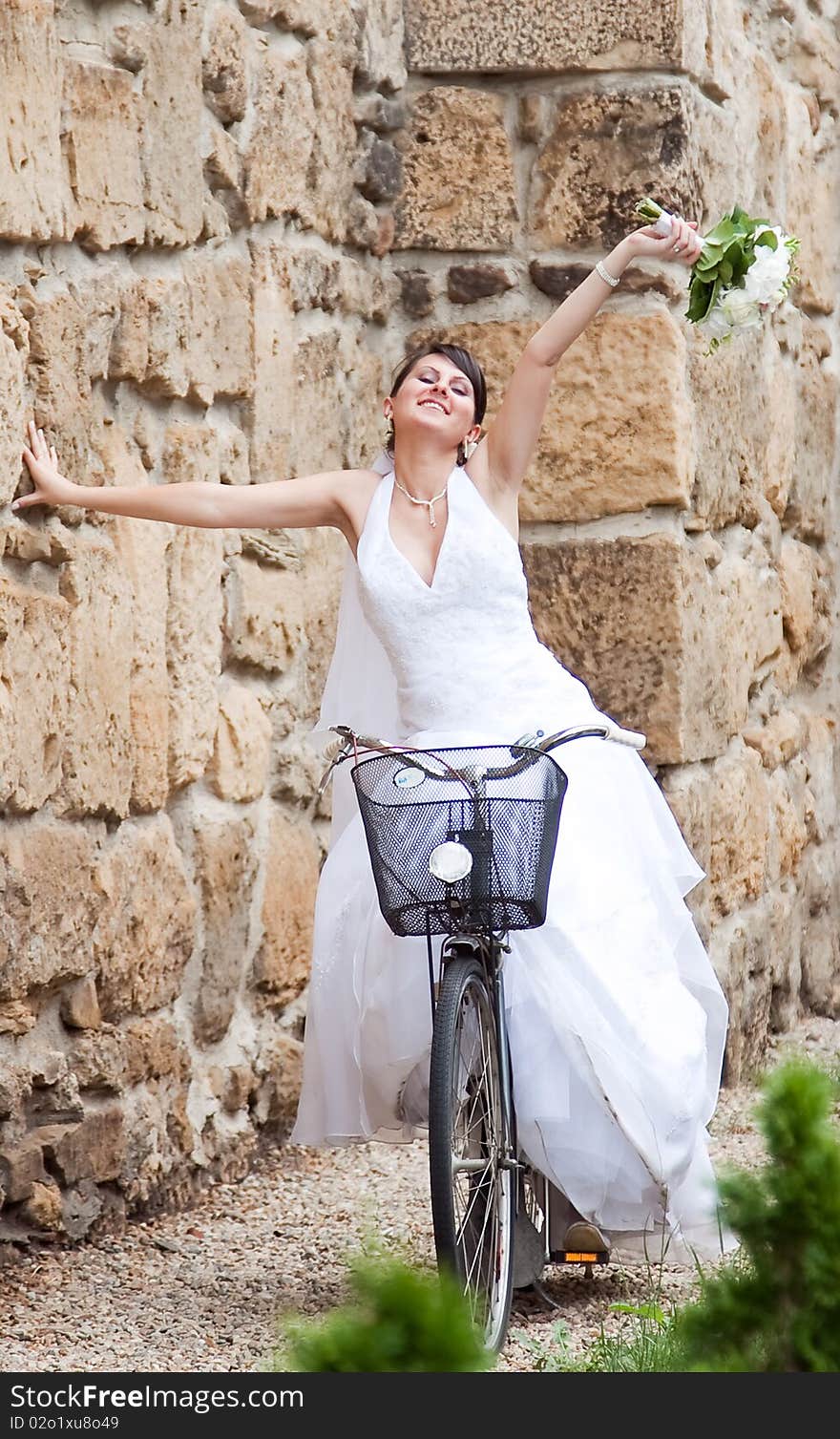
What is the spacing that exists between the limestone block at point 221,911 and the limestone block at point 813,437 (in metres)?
2.38

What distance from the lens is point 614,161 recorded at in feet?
15.1

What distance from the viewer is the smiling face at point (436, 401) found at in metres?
3.31

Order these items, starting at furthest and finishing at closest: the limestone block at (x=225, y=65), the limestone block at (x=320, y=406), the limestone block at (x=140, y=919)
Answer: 1. the limestone block at (x=320, y=406)
2. the limestone block at (x=225, y=65)
3. the limestone block at (x=140, y=919)

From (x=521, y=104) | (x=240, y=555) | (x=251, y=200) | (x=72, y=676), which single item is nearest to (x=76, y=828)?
(x=72, y=676)

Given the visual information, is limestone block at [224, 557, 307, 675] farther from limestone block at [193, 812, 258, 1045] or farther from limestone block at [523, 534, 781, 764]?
limestone block at [523, 534, 781, 764]

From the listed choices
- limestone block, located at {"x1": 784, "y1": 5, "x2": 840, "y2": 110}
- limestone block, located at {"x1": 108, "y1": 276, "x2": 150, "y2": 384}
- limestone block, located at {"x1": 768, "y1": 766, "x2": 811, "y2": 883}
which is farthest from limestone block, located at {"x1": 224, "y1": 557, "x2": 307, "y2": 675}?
limestone block, located at {"x1": 784, "y1": 5, "x2": 840, "y2": 110}

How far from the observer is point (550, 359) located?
3326mm

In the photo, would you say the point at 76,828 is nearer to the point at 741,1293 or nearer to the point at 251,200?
the point at 251,200

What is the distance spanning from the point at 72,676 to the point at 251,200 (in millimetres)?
1299

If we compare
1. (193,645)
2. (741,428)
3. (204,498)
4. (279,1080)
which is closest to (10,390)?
(204,498)

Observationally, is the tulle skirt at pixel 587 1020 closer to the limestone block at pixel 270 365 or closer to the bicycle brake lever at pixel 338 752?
the bicycle brake lever at pixel 338 752

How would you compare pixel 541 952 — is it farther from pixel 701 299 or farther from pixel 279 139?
pixel 279 139

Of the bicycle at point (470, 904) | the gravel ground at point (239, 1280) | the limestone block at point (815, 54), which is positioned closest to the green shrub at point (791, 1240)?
the gravel ground at point (239, 1280)

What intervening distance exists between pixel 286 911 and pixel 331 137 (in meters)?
1.84
